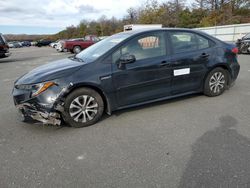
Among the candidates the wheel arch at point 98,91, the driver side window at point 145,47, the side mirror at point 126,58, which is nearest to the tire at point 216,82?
the driver side window at point 145,47

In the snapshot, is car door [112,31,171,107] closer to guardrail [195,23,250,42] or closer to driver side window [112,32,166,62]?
driver side window [112,32,166,62]

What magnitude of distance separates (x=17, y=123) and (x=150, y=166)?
2.68 meters

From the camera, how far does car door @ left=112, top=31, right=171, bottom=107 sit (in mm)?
3847

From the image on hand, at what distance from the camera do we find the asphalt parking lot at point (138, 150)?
2.39 m

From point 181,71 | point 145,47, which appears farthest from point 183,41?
point 145,47

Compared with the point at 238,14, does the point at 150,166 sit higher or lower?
lower

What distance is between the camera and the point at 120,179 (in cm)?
240

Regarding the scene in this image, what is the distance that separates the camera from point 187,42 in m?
4.52

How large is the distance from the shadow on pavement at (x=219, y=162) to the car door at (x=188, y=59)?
4.50ft

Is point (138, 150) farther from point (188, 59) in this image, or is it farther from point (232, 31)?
point (232, 31)

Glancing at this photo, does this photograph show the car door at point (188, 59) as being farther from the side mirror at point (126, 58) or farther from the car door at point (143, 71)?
the side mirror at point (126, 58)

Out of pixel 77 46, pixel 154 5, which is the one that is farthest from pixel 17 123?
pixel 154 5

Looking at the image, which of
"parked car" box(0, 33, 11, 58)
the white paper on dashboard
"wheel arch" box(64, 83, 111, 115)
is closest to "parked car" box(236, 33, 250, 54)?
the white paper on dashboard

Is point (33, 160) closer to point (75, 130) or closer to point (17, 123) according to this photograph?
point (75, 130)
